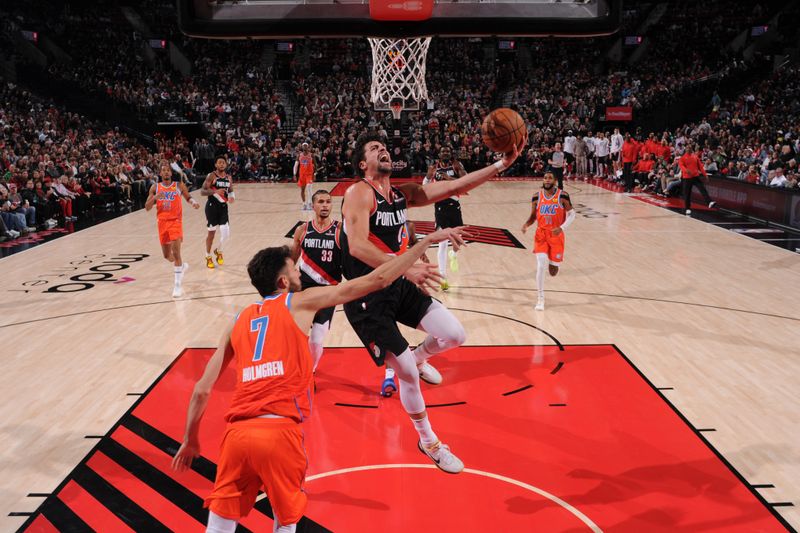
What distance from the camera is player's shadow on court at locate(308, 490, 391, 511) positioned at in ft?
13.6

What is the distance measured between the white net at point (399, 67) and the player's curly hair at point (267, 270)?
7.83m

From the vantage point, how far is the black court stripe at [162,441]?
462cm

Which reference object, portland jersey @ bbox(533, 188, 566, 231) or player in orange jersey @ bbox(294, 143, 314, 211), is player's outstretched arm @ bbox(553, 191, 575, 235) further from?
player in orange jersey @ bbox(294, 143, 314, 211)

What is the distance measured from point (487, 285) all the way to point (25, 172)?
10.8 metres

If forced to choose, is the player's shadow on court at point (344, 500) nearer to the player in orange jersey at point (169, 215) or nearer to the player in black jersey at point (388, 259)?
the player in black jersey at point (388, 259)

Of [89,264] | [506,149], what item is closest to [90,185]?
[89,264]

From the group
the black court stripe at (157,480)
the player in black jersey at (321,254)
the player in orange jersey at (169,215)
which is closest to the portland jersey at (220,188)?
the player in orange jersey at (169,215)

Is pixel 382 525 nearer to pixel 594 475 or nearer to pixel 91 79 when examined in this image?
pixel 594 475

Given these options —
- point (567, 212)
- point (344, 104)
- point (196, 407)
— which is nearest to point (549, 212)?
point (567, 212)

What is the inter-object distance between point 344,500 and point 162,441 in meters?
1.60

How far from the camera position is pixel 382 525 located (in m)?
3.94

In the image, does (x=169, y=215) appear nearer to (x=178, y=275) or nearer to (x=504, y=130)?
(x=178, y=275)

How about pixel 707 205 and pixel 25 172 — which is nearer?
pixel 25 172

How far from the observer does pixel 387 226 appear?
183 inches
